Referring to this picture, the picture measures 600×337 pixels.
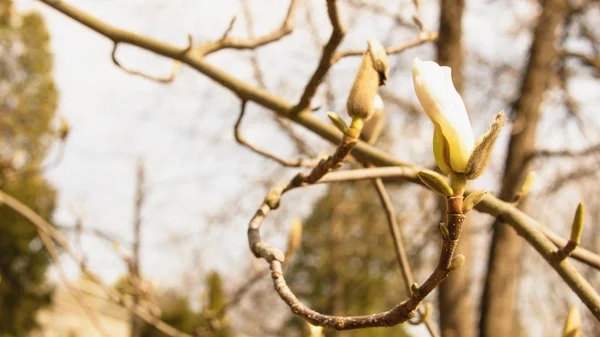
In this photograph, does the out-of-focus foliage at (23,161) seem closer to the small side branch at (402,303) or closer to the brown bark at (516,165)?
the small side branch at (402,303)

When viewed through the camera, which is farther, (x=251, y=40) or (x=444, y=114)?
(x=251, y=40)

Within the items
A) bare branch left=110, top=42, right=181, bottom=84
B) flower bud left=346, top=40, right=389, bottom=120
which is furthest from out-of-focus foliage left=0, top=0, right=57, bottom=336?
flower bud left=346, top=40, right=389, bottom=120

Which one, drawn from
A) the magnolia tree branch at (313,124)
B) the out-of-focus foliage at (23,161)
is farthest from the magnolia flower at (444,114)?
the out-of-focus foliage at (23,161)

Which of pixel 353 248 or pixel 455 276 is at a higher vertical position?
pixel 455 276

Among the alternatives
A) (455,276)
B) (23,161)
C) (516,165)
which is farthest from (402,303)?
(23,161)

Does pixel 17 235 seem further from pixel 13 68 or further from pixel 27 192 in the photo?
pixel 13 68

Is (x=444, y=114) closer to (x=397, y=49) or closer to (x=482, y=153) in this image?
(x=482, y=153)

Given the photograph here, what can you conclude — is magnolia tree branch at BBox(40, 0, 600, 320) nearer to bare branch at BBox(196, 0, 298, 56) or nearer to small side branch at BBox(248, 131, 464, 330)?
bare branch at BBox(196, 0, 298, 56)

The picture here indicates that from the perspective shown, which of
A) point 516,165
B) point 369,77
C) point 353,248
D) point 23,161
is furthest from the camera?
point 23,161
